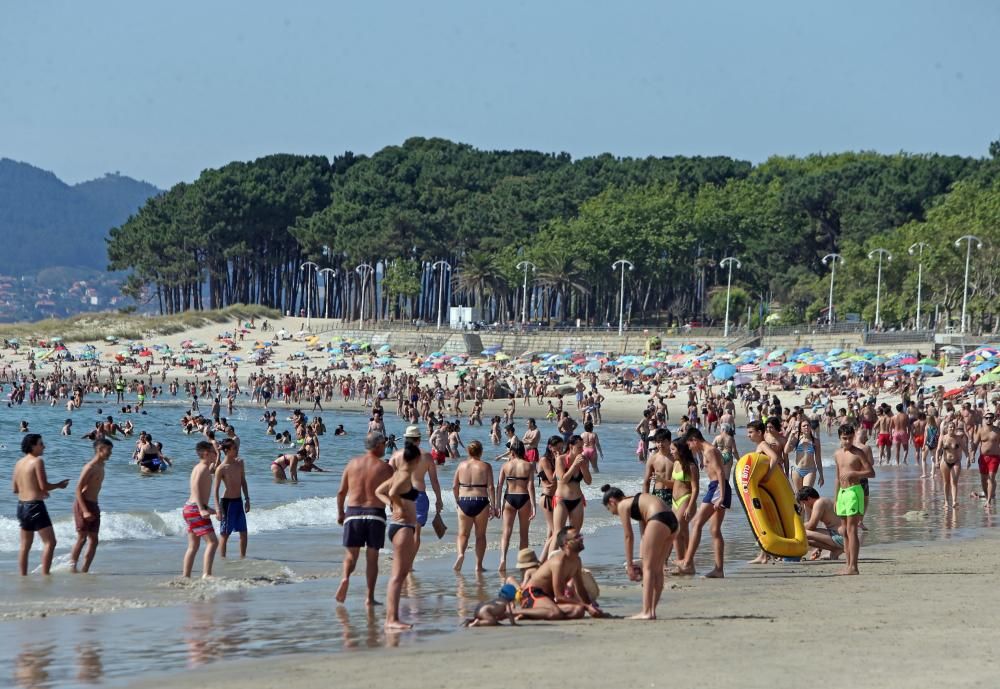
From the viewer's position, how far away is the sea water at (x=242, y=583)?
8344mm

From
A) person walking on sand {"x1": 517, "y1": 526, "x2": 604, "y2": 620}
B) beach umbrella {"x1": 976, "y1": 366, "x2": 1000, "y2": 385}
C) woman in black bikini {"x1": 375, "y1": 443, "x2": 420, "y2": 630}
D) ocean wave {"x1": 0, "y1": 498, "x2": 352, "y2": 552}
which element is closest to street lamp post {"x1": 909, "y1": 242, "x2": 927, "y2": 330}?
beach umbrella {"x1": 976, "y1": 366, "x2": 1000, "y2": 385}

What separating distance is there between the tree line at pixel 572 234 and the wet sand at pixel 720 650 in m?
56.4

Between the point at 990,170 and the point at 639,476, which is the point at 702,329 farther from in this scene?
the point at 639,476

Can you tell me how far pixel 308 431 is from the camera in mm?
29125

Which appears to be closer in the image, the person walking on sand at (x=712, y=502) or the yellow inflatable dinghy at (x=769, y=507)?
the person walking on sand at (x=712, y=502)

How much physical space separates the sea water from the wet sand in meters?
0.69

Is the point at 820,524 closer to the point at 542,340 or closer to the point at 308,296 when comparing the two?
the point at 542,340

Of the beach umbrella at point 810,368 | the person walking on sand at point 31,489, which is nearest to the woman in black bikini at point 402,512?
the person walking on sand at point 31,489

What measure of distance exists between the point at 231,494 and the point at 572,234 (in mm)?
72415

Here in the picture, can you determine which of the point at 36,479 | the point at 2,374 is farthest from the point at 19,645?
the point at 2,374

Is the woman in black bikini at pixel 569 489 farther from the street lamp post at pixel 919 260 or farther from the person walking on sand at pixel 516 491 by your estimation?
the street lamp post at pixel 919 260

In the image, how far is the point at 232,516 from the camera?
12852 millimetres

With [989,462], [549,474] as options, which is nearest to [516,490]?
[549,474]

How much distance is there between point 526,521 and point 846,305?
59.5 m
